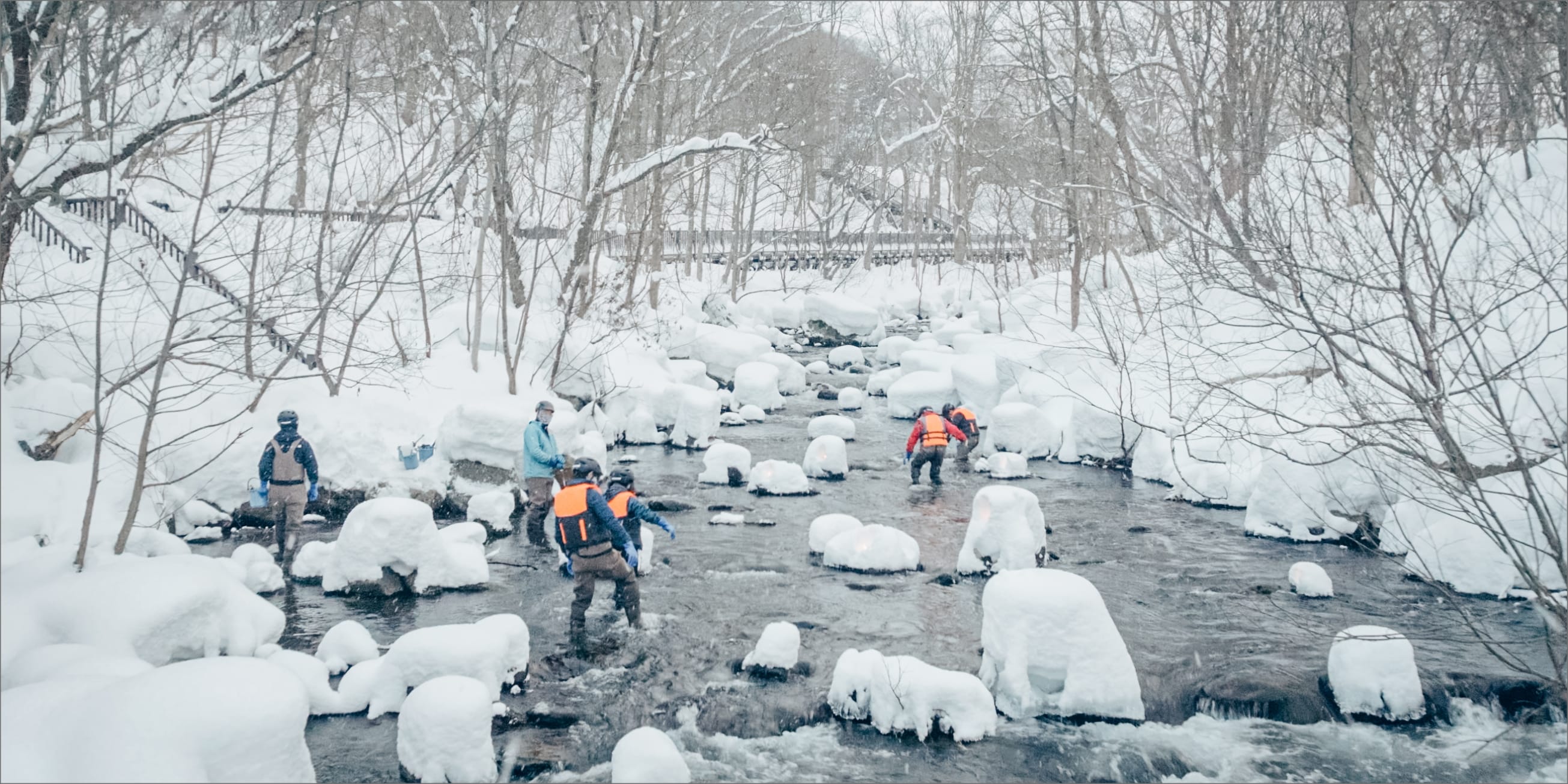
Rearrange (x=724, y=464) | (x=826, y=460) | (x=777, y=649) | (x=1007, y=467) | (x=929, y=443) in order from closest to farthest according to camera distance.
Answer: (x=777, y=649)
(x=929, y=443)
(x=724, y=464)
(x=826, y=460)
(x=1007, y=467)

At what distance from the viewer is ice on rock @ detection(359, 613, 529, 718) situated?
724 cm

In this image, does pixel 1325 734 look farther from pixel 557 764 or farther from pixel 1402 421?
pixel 557 764

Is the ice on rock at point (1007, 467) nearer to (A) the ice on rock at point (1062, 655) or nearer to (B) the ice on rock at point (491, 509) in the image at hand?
(B) the ice on rock at point (491, 509)

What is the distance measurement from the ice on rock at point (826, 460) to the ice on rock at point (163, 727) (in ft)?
38.1

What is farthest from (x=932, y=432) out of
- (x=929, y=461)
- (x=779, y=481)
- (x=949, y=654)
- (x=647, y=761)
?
(x=647, y=761)

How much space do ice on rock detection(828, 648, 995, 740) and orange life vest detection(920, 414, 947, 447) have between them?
7687mm

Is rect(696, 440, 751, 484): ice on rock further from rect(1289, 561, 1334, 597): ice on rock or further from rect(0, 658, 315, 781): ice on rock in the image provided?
rect(0, 658, 315, 781): ice on rock

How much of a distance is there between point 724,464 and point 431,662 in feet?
27.7

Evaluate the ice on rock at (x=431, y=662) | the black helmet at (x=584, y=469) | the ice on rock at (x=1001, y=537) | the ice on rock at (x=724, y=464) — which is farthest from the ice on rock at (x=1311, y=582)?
the ice on rock at (x=431, y=662)

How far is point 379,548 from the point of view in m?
9.85

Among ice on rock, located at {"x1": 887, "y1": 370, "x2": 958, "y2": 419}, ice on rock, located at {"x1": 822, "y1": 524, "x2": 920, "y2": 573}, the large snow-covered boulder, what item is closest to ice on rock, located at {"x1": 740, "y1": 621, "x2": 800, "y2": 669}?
ice on rock, located at {"x1": 822, "y1": 524, "x2": 920, "y2": 573}

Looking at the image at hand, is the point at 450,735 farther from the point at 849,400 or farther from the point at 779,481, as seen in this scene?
the point at 849,400

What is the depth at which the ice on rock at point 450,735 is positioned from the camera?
20.2 feet

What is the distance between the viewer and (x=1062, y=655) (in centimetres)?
743
